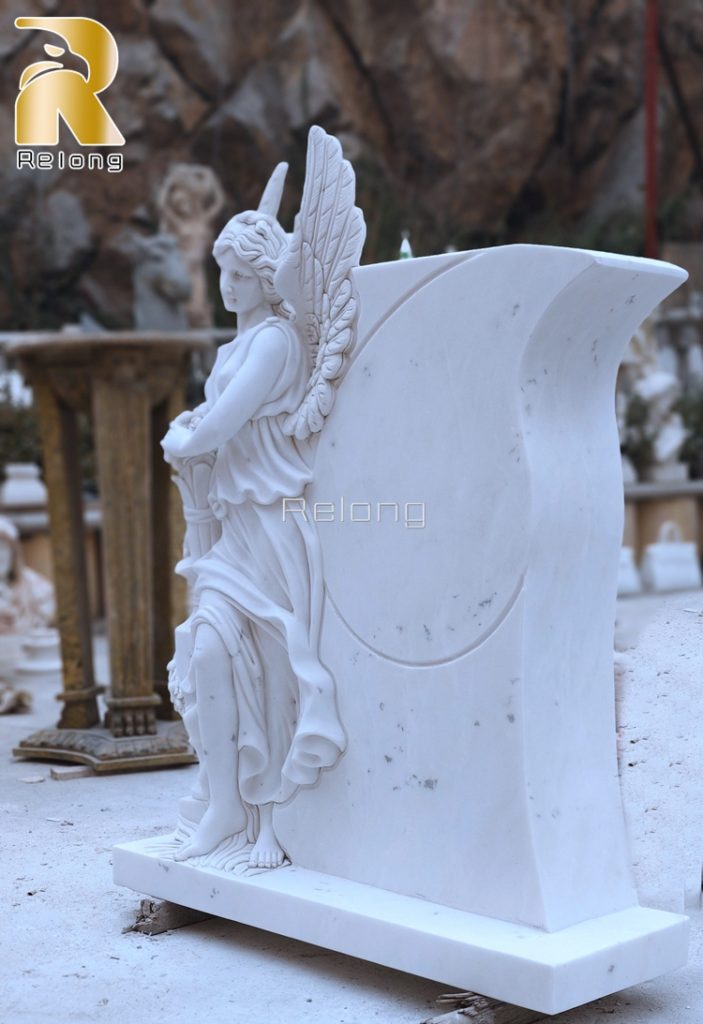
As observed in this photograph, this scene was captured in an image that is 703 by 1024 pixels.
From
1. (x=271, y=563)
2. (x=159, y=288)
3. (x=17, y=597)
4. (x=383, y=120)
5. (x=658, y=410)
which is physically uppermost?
(x=383, y=120)

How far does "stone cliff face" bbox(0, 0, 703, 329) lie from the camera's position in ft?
55.1

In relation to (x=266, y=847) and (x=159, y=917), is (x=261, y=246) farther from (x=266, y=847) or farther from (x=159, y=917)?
(x=159, y=917)

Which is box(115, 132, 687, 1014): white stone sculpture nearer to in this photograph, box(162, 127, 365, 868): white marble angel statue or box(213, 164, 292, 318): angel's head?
box(162, 127, 365, 868): white marble angel statue

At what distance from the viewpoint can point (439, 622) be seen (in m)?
2.86

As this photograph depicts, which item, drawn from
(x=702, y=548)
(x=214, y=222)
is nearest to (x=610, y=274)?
(x=702, y=548)

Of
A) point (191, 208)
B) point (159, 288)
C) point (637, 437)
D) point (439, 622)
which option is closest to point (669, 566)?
point (637, 437)

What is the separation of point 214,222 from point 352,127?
2845 mm

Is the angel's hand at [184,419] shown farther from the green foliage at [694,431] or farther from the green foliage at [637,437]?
the green foliage at [694,431]

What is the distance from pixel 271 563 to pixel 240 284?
28.8 inches

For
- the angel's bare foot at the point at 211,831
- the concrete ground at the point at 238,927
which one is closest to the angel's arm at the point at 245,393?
the angel's bare foot at the point at 211,831

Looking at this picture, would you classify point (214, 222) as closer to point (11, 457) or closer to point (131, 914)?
point (11, 457)

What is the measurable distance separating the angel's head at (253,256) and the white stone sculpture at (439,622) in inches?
5.1

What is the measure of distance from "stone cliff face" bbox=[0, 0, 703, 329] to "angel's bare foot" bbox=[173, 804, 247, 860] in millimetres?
13573

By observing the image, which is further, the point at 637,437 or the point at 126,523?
the point at 637,437
